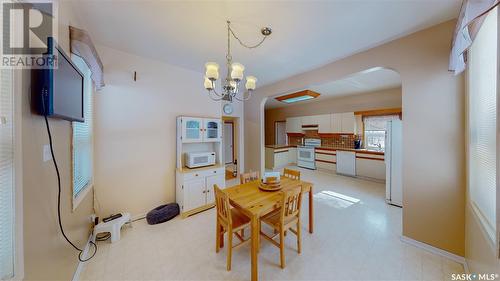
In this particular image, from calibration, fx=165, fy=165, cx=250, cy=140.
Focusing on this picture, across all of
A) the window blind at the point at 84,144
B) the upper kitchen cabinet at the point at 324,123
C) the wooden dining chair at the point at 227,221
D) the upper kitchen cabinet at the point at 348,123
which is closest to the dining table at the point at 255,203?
the wooden dining chair at the point at 227,221

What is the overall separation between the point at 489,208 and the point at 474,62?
127 cm

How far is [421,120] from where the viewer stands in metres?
1.96

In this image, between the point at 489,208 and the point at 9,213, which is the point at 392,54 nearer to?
the point at 489,208

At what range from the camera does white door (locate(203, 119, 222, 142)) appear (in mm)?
3170

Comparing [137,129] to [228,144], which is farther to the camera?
[228,144]

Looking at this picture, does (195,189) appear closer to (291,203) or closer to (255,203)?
(255,203)

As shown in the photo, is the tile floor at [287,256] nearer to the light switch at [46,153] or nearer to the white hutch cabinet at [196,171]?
the white hutch cabinet at [196,171]

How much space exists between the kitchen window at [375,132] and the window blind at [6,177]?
649cm

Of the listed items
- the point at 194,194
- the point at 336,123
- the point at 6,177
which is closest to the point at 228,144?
the point at 194,194

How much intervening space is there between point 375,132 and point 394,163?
2.31 meters

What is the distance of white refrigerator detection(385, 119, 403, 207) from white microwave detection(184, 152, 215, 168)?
11.3ft

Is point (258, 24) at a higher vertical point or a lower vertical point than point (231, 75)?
higher

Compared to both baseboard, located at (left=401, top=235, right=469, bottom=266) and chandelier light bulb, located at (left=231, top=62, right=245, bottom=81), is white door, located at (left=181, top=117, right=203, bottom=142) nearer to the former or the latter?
chandelier light bulb, located at (left=231, top=62, right=245, bottom=81)

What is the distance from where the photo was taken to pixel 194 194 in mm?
2822
